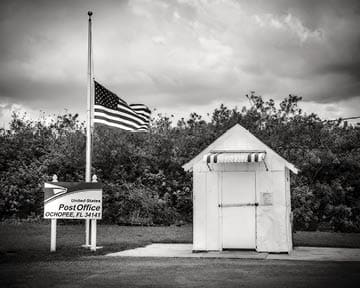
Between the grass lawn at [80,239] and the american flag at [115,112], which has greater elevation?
the american flag at [115,112]

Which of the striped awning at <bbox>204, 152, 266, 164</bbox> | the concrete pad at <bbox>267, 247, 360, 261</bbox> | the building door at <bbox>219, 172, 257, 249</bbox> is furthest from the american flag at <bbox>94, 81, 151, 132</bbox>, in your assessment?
the concrete pad at <bbox>267, 247, 360, 261</bbox>

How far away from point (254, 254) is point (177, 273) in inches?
150

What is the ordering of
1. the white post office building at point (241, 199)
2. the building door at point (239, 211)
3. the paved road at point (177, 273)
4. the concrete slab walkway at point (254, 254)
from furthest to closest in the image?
1. the building door at point (239, 211)
2. the white post office building at point (241, 199)
3. the concrete slab walkway at point (254, 254)
4. the paved road at point (177, 273)

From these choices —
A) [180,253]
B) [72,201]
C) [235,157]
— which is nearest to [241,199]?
[235,157]

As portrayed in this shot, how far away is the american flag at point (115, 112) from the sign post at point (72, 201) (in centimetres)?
201

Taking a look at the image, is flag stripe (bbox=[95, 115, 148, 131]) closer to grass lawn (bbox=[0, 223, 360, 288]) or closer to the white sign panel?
the white sign panel

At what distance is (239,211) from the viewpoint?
1406 cm

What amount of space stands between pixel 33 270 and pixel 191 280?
11.0ft

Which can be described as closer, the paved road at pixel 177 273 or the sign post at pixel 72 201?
the paved road at pixel 177 273

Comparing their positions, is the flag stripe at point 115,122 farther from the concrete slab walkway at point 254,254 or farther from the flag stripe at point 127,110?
the concrete slab walkway at point 254,254

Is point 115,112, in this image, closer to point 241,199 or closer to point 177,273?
point 241,199

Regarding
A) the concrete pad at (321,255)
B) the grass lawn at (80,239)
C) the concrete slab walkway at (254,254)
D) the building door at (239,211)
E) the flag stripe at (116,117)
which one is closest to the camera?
the concrete pad at (321,255)

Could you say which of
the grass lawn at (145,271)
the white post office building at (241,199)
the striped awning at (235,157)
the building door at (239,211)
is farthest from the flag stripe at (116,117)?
the grass lawn at (145,271)

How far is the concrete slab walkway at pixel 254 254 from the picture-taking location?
12.8 metres
